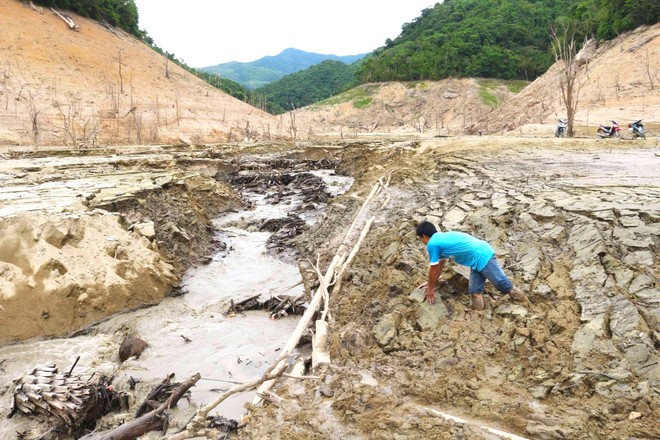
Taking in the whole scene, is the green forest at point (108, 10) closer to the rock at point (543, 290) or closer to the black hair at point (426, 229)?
the black hair at point (426, 229)

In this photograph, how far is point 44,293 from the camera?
17.9 feet

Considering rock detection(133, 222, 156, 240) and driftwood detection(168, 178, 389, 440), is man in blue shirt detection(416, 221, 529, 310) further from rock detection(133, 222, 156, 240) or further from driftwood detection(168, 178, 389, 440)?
rock detection(133, 222, 156, 240)

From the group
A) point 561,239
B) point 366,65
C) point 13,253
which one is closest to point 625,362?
point 561,239

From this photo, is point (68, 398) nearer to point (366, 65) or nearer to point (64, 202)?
point (64, 202)

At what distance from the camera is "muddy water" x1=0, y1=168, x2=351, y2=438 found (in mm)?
4383

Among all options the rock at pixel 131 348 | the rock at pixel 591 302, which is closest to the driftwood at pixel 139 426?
the rock at pixel 131 348

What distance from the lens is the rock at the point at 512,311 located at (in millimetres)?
4089

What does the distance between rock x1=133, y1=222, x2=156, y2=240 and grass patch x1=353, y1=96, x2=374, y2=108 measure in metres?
58.2

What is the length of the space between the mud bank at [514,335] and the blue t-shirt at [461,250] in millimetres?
470

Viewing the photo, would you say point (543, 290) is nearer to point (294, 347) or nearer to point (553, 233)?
point (553, 233)

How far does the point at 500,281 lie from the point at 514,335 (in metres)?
0.55

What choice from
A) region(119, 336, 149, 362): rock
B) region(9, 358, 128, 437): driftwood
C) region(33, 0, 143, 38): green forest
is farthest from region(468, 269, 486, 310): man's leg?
region(33, 0, 143, 38): green forest

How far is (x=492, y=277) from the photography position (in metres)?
4.24

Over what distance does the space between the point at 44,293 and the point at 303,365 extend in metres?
3.60
